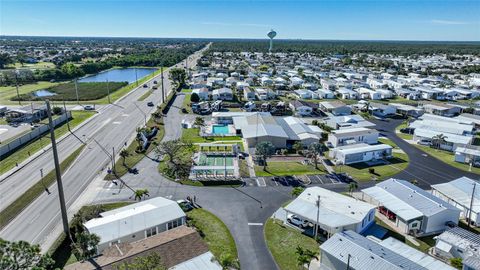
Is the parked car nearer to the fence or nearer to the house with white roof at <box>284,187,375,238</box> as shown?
the house with white roof at <box>284,187,375,238</box>

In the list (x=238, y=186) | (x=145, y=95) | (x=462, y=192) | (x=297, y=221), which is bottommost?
(x=238, y=186)

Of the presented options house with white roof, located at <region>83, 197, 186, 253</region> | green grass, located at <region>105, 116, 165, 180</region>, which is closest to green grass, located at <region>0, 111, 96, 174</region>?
green grass, located at <region>105, 116, 165, 180</region>

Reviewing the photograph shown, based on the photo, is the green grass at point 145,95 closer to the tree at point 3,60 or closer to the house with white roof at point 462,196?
the house with white roof at point 462,196

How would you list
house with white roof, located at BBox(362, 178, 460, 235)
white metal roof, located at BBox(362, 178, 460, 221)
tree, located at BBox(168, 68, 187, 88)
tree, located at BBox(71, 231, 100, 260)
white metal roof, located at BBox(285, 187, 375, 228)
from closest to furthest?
tree, located at BBox(71, 231, 100, 260) → white metal roof, located at BBox(285, 187, 375, 228) → house with white roof, located at BBox(362, 178, 460, 235) → white metal roof, located at BBox(362, 178, 460, 221) → tree, located at BBox(168, 68, 187, 88)

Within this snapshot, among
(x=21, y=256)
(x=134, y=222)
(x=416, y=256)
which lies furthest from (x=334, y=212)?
(x=21, y=256)

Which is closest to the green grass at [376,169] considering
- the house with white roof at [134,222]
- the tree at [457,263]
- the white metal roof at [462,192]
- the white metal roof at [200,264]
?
the white metal roof at [462,192]

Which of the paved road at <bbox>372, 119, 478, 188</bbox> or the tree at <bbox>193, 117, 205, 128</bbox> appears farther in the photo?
the tree at <bbox>193, 117, 205, 128</bbox>

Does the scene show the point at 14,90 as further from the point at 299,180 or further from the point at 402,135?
the point at 402,135
